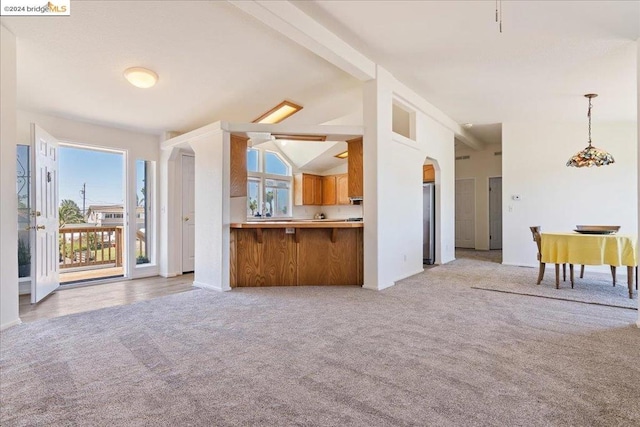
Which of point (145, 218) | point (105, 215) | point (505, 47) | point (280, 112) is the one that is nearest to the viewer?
point (505, 47)

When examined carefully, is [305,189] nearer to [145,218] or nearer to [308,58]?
[145,218]

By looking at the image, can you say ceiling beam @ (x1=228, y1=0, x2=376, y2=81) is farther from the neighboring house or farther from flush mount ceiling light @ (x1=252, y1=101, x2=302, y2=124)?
the neighboring house

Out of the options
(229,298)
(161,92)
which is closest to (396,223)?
(229,298)

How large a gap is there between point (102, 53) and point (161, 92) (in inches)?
38.5

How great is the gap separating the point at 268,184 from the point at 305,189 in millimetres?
1097

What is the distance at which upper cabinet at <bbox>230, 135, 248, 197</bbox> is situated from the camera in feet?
15.5

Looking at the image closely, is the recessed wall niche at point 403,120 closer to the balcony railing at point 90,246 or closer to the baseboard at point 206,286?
the baseboard at point 206,286

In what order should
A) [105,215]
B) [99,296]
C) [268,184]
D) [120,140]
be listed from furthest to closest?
1. [268,184]
2. [105,215]
3. [120,140]
4. [99,296]

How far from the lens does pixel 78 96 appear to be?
4.40 meters

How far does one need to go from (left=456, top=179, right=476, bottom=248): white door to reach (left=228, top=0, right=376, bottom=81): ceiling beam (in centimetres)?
661

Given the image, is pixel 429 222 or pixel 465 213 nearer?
pixel 429 222

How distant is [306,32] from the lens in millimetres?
3396

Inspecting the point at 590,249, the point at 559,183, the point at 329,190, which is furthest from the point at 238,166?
the point at 559,183

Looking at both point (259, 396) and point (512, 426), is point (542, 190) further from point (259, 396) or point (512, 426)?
point (259, 396)
